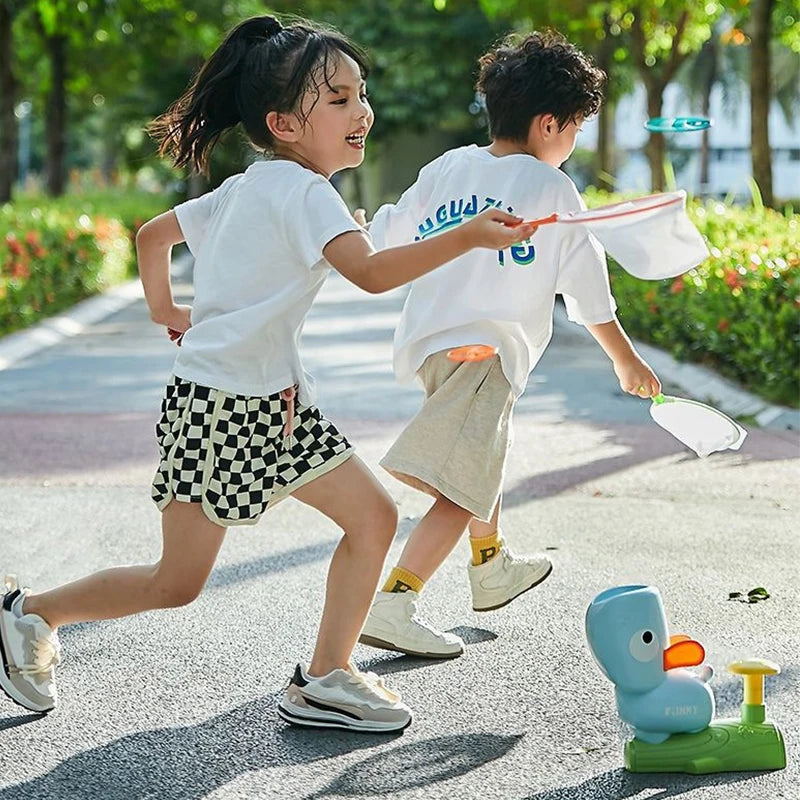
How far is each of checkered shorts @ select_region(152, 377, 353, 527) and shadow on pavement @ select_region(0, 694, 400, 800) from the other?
51cm

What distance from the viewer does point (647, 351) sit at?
11898 mm

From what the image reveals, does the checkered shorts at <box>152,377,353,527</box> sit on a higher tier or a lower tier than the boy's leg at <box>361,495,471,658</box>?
higher

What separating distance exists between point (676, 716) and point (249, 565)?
2296 mm

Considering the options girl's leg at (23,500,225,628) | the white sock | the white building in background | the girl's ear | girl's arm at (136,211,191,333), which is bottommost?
the white building in background

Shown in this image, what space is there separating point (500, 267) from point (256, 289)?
2.65ft

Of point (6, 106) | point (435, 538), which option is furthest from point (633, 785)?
point (6, 106)

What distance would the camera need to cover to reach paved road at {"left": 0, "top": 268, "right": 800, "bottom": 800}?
3.32 meters

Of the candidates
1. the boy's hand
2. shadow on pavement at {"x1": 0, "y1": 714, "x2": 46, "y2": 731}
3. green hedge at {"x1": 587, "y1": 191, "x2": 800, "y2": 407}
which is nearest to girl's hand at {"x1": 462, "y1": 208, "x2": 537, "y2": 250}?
the boy's hand

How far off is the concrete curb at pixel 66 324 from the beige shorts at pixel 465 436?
22.0ft

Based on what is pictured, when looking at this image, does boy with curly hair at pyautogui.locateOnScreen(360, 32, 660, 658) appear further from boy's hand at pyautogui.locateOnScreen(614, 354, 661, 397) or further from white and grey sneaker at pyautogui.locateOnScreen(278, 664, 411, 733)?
white and grey sneaker at pyautogui.locateOnScreen(278, 664, 411, 733)

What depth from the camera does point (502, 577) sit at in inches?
172

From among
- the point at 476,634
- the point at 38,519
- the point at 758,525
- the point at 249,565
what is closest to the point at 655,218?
the point at 476,634

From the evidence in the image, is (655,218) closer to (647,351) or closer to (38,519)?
(38,519)

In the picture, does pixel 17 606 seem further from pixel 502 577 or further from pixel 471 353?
pixel 502 577
